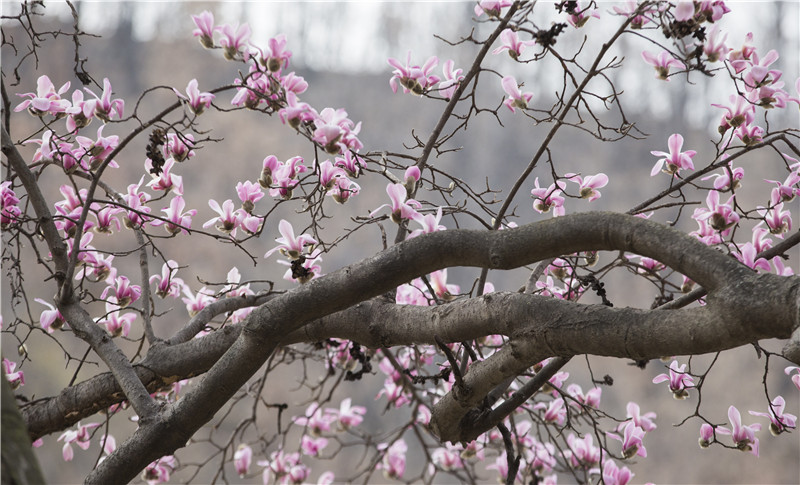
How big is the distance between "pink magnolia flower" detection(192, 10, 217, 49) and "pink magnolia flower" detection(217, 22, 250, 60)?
43 mm

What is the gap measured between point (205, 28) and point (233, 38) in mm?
99

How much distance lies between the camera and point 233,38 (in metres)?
1.64

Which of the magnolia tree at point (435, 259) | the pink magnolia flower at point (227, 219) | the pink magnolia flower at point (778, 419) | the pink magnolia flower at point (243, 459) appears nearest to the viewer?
the magnolia tree at point (435, 259)

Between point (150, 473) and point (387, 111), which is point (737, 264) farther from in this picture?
point (387, 111)

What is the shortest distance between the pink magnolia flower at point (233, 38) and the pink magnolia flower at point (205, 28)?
0.04m

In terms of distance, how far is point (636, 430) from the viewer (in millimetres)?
2213

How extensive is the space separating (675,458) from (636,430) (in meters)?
11.8

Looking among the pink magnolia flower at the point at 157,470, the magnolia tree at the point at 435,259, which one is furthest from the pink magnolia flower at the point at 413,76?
the pink magnolia flower at the point at 157,470

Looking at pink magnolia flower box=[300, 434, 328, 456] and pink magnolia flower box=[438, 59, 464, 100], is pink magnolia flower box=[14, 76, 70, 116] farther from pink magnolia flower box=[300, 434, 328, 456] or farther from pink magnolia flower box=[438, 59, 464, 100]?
pink magnolia flower box=[300, 434, 328, 456]

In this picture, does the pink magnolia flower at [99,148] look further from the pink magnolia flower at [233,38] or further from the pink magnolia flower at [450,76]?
the pink magnolia flower at [450,76]

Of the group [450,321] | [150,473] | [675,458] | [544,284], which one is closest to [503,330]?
[450,321]

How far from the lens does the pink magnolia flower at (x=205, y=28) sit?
1.68m

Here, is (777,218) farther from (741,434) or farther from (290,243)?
(290,243)

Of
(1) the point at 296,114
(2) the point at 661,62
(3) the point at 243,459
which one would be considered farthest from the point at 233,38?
(3) the point at 243,459
